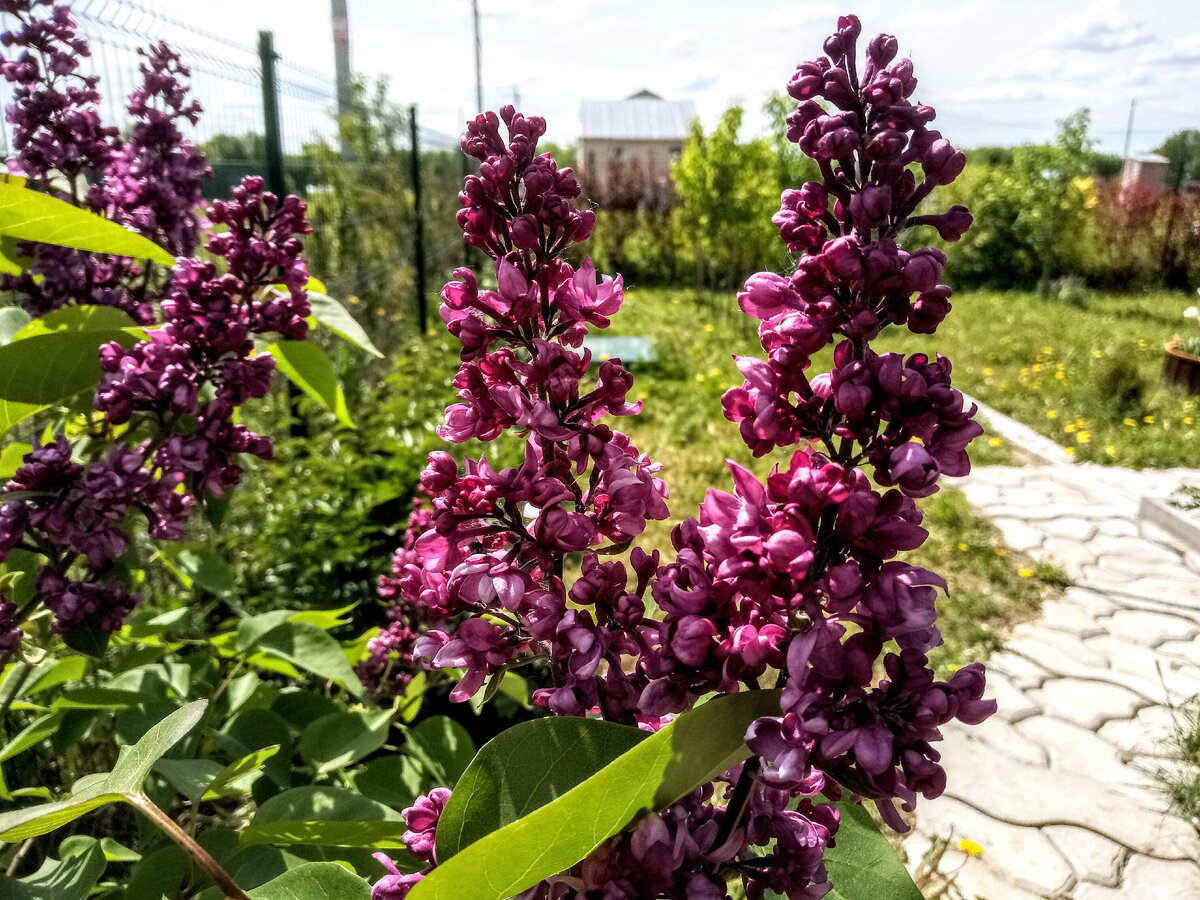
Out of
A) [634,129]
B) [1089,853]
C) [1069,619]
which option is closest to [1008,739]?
[1089,853]

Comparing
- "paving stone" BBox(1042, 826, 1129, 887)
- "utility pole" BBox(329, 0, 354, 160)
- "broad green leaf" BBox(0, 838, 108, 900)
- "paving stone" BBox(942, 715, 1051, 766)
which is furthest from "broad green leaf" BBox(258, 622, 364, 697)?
"utility pole" BBox(329, 0, 354, 160)

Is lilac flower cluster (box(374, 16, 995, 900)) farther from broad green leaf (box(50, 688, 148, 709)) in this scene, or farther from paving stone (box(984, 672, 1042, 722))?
paving stone (box(984, 672, 1042, 722))

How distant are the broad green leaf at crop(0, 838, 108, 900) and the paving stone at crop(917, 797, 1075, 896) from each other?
2.14 metres

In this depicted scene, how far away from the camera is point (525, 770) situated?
60 centimetres

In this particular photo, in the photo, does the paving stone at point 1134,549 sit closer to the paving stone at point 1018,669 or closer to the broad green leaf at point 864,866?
the paving stone at point 1018,669

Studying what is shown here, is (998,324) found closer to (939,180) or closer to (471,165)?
(471,165)

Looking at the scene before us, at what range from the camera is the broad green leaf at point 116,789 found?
2.16 ft

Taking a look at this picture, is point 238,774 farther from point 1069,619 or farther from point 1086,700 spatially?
point 1069,619

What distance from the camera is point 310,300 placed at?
1.54 meters

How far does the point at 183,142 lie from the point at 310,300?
58cm

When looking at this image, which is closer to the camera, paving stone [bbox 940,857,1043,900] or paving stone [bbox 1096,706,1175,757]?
paving stone [bbox 940,857,1043,900]

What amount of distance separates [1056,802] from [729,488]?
7.25 feet

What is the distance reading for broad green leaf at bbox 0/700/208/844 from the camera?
2.16ft

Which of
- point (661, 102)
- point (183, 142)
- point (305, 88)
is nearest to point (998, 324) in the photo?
point (305, 88)
